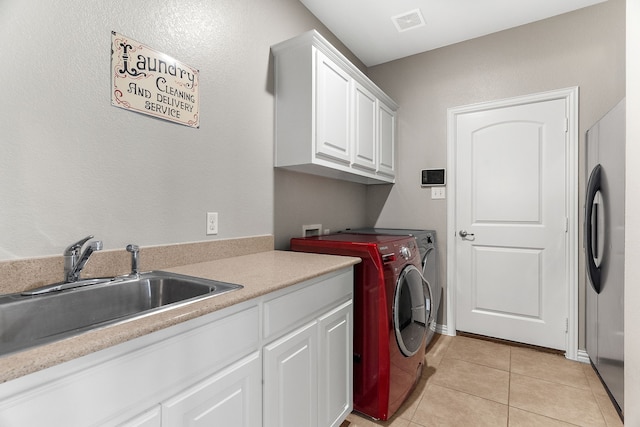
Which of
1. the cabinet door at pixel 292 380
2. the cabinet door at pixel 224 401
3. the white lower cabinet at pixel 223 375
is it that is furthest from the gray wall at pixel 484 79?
the cabinet door at pixel 224 401

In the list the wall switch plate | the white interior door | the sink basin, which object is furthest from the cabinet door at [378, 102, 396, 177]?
the sink basin

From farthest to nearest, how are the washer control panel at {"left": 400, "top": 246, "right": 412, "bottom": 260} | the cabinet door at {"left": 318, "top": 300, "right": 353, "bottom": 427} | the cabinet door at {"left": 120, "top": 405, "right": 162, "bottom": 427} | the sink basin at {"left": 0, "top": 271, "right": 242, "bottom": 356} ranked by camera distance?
1. the washer control panel at {"left": 400, "top": 246, "right": 412, "bottom": 260}
2. the cabinet door at {"left": 318, "top": 300, "right": 353, "bottom": 427}
3. the sink basin at {"left": 0, "top": 271, "right": 242, "bottom": 356}
4. the cabinet door at {"left": 120, "top": 405, "right": 162, "bottom": 427}

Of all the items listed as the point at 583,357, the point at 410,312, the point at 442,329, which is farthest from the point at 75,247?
the point at 583,357

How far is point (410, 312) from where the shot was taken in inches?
73.9

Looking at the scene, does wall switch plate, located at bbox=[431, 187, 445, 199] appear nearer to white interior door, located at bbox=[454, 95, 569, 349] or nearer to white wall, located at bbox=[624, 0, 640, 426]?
white interior door, located at bbox=[454, 95, 569, 349]

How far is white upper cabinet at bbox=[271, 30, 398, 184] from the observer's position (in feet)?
6.20

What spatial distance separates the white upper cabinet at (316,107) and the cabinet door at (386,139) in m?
0.38

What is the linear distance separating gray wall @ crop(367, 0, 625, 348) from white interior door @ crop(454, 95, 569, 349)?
0.45ft

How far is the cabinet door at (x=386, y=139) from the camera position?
8.94 feet

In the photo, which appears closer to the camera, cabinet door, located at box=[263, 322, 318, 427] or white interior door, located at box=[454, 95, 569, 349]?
cabinet door, located at box=[263, 322, 318, 427]

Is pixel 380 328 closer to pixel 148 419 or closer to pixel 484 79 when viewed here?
pixel 148 419

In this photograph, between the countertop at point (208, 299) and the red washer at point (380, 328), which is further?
the red washer at point (380, 328)

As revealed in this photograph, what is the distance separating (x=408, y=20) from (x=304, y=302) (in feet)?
7.73

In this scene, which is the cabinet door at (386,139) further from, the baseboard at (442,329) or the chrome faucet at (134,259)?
the chrome faucet at (134,259)
